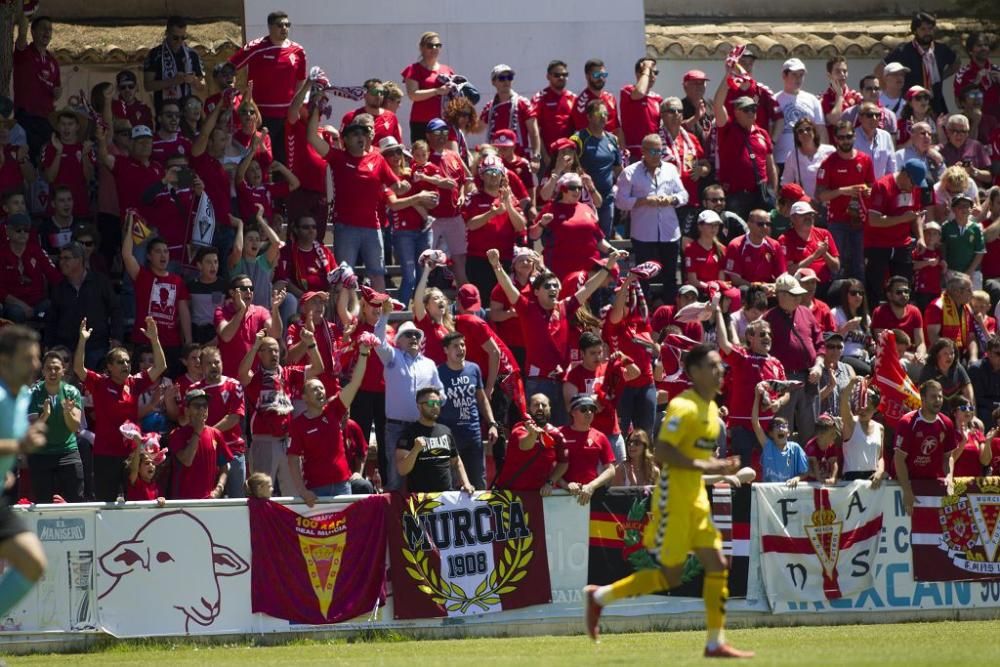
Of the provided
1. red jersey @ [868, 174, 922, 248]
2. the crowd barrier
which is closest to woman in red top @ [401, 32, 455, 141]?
red jersey @ [868, 174, 922, 248]

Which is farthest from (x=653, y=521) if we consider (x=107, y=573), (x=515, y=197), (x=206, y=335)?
(x=515, y=197)

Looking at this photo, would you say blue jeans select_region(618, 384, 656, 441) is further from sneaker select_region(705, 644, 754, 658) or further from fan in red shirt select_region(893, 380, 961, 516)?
sneaker select_region(705, 644, 754, 658)

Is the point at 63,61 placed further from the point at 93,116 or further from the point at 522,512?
the point at 522,512

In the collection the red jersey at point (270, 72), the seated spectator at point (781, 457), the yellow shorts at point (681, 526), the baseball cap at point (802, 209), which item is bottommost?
the yellow shorts at point (681, 526)

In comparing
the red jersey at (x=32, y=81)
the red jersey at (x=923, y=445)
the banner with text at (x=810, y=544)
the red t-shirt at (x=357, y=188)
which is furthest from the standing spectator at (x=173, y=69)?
the red jersey at (x=923, y=445)

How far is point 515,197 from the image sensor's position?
19094 mm

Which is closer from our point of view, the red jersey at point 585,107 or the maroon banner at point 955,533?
the maroon banner at point 955,533

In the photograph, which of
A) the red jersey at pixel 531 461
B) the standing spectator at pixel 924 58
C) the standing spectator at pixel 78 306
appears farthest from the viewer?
the standing spectator at pixel 924 58

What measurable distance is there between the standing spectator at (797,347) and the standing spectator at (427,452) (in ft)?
12.4

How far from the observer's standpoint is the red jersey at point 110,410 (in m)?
15.5

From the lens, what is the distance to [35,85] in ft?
64.2

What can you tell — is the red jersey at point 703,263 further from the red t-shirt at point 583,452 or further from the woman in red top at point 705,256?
the red t-shirt at point 583,452

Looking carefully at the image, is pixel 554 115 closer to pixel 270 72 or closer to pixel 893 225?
pixel 270 72

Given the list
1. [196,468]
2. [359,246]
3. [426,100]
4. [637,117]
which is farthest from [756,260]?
[196,468]
